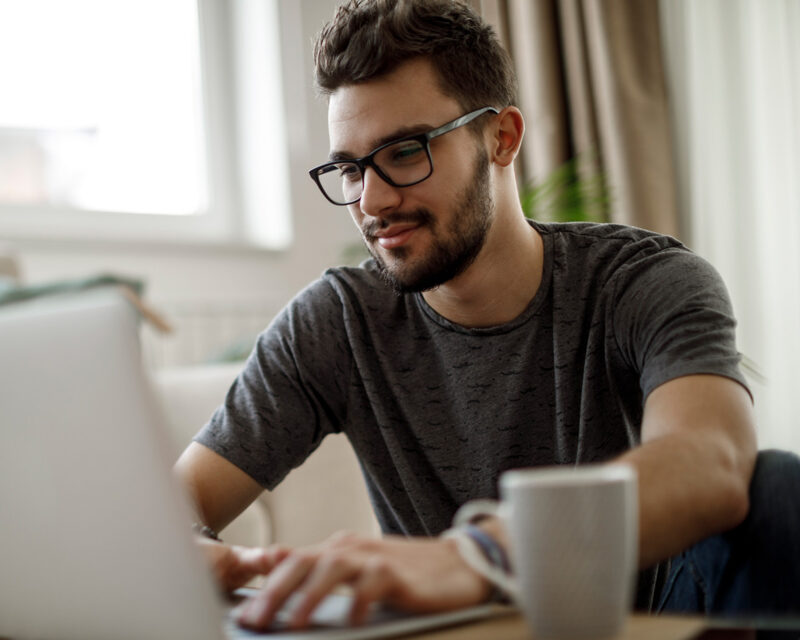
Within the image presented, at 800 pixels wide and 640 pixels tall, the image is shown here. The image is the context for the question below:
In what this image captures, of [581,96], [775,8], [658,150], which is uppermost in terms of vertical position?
[775,8]

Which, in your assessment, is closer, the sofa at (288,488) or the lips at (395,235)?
the lips at (395,235)

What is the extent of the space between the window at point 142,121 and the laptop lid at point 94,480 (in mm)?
2443

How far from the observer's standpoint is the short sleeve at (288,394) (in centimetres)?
128

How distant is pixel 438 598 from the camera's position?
1.94 ft

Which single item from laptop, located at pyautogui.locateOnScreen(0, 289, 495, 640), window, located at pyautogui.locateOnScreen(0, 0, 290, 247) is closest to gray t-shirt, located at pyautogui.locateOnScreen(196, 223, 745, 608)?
laptop, located at pyautogui.locateOnScreen(0, 289, 495, 640)

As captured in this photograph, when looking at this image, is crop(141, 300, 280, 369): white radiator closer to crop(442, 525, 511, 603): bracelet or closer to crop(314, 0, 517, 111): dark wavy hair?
crop(314, 0, 517, 111): dark wavy hair

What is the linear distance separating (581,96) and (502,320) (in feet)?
5.96

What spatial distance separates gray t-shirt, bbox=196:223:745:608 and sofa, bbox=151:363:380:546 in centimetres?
50

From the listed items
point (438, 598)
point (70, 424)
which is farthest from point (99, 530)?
point (438, 598)

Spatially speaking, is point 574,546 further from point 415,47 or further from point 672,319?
point 415,47

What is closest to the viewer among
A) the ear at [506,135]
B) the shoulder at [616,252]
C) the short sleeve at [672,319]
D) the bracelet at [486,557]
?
the bracelet at [486,557]

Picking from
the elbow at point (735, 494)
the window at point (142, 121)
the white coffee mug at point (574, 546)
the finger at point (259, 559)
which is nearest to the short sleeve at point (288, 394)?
the finger at point (259, 559)

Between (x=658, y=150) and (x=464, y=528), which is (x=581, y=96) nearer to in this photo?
(x=658, y=150)

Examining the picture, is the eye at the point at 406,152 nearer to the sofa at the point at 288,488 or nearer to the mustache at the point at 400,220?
the mustache at the point at 400,220
